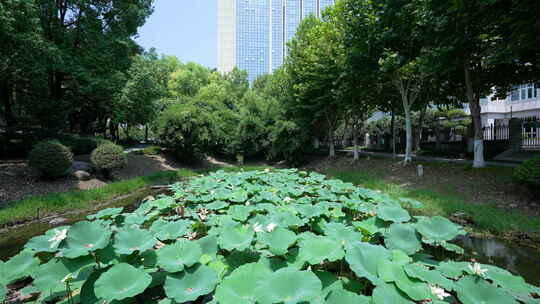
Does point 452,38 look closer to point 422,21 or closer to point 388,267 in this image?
point 422,21

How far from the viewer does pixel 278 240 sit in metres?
2.07

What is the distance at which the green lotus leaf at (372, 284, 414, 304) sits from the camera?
57.4 inches

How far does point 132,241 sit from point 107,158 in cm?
1148

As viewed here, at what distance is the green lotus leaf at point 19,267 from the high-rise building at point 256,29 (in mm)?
60212

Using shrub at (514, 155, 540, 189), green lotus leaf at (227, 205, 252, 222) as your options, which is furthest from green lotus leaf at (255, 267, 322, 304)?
shrub at (514, 155, 540, 189)

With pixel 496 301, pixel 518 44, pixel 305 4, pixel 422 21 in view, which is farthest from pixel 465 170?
pixel 305 4

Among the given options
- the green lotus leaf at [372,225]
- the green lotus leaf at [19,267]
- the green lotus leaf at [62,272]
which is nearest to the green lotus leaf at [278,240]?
the green lotus leaf at [372,225]

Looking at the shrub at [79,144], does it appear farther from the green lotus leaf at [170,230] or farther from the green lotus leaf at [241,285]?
the green lotus leaf at [241,285]

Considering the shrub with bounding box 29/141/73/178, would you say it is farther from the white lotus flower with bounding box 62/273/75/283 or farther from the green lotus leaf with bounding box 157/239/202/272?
the green lotus leaf with bounding box 157/239/202/272

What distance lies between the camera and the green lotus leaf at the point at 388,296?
1.46 metres

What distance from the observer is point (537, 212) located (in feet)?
19.7

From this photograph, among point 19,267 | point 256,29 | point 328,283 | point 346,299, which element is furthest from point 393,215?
point 256,29

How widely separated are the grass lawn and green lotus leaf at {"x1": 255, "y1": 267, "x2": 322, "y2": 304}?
21.0 ft

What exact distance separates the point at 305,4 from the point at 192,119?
5525cm
